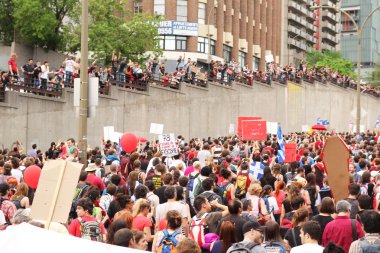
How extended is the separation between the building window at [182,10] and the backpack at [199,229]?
66205 mm

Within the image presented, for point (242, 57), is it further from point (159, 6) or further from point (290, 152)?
point (290, 152)

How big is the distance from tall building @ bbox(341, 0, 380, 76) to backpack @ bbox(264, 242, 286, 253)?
162008 mm

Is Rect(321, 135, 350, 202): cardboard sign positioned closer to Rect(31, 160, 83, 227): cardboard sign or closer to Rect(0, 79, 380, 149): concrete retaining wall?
Rect(31, 160, 83, 227): cardboard sign

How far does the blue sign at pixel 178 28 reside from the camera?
76.7 meters

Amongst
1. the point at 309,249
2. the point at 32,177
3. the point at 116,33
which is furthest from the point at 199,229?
the point at 116,33

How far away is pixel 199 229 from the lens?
11.3m

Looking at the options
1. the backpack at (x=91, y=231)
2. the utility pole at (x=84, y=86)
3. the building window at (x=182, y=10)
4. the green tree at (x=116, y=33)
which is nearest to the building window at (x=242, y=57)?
the building window at (x=182, y=10)

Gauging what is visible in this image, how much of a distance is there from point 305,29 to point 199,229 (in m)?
120

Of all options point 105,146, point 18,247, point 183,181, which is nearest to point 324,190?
point 183,181

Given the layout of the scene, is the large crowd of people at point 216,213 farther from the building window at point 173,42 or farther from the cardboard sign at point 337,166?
the building window at point 173,42

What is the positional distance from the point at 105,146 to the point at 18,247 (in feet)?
67.5

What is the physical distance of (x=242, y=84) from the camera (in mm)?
55719

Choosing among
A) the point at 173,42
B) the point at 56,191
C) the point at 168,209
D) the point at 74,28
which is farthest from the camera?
the point at 173,42

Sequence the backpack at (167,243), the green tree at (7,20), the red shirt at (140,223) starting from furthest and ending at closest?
the green tree at (7,20), the red shirt at (140,223), the backpack at (167,243)
